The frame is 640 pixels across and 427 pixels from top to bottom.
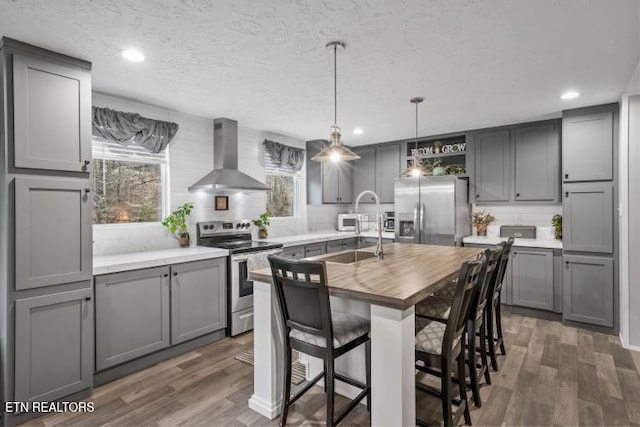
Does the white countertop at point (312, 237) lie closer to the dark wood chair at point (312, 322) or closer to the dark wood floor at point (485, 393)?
the dark wood floor at point (485, 393)

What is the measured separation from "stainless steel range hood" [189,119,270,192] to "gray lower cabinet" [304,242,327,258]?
3.49 ft

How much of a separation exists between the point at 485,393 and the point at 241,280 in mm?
2428

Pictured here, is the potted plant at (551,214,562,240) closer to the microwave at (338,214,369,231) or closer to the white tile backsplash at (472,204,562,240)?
the white tile backsplash at (472,204,562,240)

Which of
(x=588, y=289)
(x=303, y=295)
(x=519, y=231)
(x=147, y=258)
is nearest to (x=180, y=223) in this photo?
(x=147, y=258)

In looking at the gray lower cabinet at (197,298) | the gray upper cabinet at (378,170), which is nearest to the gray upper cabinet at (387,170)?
the gray upper cabinet at (378,170)

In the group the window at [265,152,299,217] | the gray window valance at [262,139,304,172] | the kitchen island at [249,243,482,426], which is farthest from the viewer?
the window at [265,152,299,217]

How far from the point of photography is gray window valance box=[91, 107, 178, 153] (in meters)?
3.12

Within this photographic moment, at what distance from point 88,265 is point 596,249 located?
4806 millimetres

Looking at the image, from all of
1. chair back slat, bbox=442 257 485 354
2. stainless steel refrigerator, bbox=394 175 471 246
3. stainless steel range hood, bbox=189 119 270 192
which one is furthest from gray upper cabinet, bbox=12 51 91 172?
stainless steel refrigerator, bbox=394 175 471 246

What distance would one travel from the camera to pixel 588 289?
12.1 ft

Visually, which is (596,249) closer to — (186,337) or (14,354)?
(186,337)

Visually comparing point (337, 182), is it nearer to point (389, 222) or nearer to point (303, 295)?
point (389, 222)

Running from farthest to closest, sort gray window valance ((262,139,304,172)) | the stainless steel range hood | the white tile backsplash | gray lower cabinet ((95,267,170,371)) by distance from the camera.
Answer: gray window valance ((262,139,304,172))
the white tile backsplash
the stainless steel range hood
gray lower cabinet ((95,267,170,371))

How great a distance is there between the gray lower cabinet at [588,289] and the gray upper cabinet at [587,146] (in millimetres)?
909
